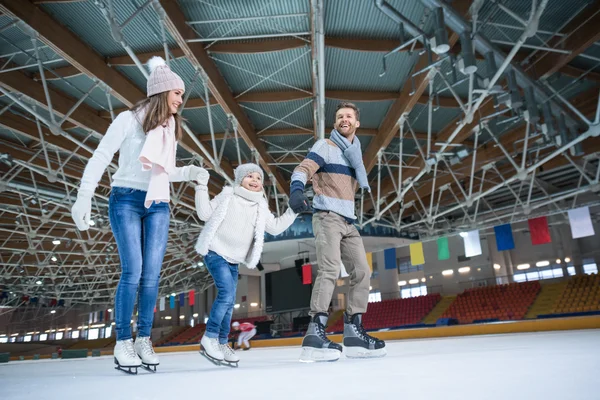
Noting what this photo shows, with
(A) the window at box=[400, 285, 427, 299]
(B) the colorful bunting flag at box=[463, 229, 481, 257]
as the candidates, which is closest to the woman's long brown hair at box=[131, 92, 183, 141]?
(B) the colorful bunting flag at box=[463, 229, 481, 257]

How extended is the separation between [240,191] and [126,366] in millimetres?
1499

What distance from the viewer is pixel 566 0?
6809 mm

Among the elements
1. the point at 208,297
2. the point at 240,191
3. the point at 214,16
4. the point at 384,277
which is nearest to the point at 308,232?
the point at 384,277

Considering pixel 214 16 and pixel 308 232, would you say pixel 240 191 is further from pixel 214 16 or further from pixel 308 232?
pixel 308 232

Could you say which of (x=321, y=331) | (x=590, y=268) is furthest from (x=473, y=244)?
(x=321, y=331)

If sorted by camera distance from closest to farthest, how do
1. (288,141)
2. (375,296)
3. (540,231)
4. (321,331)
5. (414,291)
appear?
(321,331) → (288,141) → (540,231) → (414,291) → (375,296)

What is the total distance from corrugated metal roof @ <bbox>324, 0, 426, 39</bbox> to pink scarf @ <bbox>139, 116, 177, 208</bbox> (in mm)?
5311

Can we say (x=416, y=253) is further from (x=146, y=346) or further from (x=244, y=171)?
(x=146, y=346)

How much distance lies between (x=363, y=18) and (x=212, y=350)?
608 cm

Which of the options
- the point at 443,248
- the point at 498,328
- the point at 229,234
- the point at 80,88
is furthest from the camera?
the point at 443,248

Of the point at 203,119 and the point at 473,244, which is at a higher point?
the point at 203,119

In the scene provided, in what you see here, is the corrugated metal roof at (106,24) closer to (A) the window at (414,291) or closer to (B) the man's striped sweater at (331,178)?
(B) the man's striped sweater at (331,178)

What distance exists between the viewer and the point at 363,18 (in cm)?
700

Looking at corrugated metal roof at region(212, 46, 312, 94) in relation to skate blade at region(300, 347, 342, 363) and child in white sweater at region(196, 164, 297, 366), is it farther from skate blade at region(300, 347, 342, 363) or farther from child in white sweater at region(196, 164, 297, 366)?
skate blade at region(300, 347, 342, 363)
